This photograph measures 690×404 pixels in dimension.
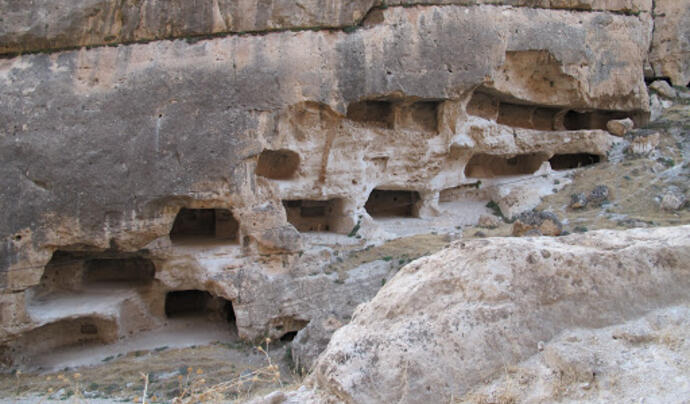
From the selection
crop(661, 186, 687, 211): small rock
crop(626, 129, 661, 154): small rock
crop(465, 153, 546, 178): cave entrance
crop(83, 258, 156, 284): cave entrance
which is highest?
crop(626, 129, 661, 154): small rock

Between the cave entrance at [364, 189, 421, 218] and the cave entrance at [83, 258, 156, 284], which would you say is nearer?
the cave entrance at [83, 258, 156, 284]

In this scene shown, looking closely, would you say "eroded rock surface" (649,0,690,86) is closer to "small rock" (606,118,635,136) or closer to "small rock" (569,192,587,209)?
"small rock" (606,118,635,136)

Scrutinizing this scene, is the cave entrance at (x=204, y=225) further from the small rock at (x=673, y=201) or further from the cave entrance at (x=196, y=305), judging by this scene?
the small rock at (x=673, y=201)

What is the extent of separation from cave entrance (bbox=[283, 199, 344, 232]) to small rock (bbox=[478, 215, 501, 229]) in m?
3.49

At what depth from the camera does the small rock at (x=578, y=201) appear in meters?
12.5

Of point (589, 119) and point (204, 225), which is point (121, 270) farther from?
point (589, 119)

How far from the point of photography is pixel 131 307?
1035cm

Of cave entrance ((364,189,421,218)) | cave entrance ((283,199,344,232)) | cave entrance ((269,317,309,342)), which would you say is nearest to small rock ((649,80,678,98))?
cave entrance ((364,189,421,218))

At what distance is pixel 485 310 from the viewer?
→ 115 inches

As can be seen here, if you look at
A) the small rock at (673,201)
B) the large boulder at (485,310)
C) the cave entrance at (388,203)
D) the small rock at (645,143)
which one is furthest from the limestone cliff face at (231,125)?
the large boulder at (485,310)

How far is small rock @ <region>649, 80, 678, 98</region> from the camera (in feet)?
52.2

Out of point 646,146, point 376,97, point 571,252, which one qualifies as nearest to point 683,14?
point 646,146

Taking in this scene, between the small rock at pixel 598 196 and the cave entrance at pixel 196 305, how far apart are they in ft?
27.8

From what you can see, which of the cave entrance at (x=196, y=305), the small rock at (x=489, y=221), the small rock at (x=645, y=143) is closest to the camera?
the cave entrance at (x=196, y=305)
